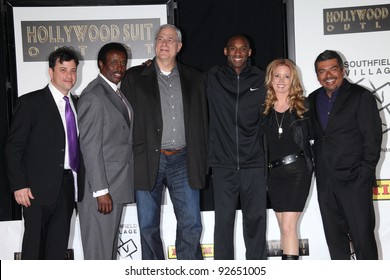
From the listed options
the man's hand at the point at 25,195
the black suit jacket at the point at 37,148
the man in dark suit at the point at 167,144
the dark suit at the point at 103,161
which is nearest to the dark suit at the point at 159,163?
the man in dark suit at the point at 167,144

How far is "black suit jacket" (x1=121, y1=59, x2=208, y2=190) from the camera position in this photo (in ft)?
12.6

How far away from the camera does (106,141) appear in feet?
12.2

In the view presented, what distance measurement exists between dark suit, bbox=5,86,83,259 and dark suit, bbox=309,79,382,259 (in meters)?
1.77

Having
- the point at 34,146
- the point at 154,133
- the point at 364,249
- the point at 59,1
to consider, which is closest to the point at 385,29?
the point at 364,249

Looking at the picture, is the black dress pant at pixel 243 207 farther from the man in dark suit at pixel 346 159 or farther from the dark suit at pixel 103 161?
the dark suit at pixel 103 161

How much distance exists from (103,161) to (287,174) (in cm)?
123

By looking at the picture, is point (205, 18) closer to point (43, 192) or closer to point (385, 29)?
point (385, 29)

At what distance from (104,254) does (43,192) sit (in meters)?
0.56

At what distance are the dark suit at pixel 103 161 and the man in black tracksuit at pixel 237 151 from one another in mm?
661

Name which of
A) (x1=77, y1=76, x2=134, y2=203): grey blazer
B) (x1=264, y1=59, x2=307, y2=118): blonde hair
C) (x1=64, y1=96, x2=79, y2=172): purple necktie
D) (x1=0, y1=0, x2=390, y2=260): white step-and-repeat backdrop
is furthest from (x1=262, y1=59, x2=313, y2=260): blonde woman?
(x1=64, y1=96, x2=79, y2=172): purple necktie

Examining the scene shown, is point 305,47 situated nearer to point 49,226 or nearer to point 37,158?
point 37,158

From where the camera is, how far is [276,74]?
3.94m

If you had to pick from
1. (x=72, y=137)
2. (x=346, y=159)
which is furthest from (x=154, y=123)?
(x=346, y=159)

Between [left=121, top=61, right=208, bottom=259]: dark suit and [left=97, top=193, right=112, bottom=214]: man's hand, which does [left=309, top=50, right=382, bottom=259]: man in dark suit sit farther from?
[left=97, top=193, right=112, bottom=214]: man's hand
